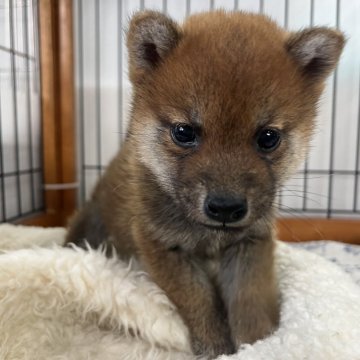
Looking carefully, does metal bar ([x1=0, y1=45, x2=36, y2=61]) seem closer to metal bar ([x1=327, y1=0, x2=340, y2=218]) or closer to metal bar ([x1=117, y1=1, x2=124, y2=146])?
metal bar ([x1=117, y1=1, x2=124, y2=146])

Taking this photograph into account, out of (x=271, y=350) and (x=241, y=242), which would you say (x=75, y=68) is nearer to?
(x=241, y=242)

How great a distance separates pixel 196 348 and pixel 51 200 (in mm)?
1480

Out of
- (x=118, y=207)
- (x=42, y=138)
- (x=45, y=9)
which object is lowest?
(x=118, y=207)

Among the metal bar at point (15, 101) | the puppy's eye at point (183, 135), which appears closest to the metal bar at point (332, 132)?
the puppy's eye at point (183, 135)

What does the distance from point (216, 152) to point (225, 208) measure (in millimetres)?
135

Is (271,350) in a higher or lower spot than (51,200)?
lower

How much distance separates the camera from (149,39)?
1.20 metres

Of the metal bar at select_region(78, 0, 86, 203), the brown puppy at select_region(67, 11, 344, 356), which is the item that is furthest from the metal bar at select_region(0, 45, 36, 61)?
the brown puppy at select_region(67, 11, 344, 356)

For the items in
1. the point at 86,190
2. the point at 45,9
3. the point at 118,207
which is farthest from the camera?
the point at 86,190

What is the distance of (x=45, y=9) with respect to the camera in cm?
223

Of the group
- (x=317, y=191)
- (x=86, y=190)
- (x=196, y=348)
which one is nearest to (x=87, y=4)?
(x=86, y=190)

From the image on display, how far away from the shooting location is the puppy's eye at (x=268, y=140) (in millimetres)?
1078

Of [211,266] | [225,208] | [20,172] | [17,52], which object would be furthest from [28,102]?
[225,208]

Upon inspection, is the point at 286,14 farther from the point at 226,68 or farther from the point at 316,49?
the point at 226,68
